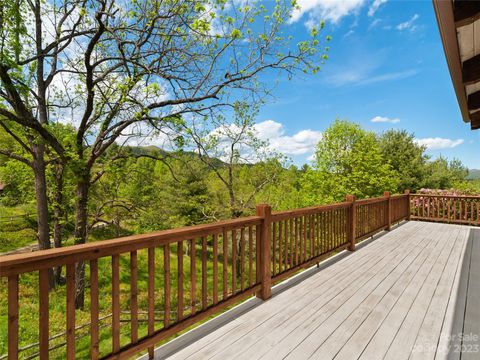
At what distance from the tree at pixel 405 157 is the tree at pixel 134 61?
16140 mm

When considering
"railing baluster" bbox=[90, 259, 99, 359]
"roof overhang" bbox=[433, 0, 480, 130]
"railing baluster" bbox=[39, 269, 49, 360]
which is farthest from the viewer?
"roof overhang" bbox=[433, 0, 480, 130]

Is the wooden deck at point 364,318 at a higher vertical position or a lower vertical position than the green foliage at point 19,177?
lower

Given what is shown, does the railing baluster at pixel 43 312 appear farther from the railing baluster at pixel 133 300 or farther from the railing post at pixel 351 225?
the railing post at pixel 351 225

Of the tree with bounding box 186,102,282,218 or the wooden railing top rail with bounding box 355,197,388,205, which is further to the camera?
the tree with bounding box 186,102,282,218

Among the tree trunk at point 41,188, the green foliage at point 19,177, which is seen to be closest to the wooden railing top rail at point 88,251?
the tree trunk at point 41,188

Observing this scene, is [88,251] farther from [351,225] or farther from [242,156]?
[242,156]

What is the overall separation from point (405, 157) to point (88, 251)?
23001 millimetres

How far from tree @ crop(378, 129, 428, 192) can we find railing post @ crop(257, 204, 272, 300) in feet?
63.4

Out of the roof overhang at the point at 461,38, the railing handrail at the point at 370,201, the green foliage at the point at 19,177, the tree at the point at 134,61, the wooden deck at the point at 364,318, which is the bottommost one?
the wooden deck at the point at 364,318

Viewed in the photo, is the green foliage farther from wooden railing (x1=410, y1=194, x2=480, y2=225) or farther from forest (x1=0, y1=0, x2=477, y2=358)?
wooden railing (x1=410, y1=194, x2=480, y2=225)

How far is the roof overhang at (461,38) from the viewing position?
173 centimetres

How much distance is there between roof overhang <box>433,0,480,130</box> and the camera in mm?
1734

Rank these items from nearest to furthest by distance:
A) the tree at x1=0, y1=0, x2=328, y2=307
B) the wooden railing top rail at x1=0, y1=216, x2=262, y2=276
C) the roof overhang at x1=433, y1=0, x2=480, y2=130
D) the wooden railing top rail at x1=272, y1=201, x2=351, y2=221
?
the wooden railing top rail at x1=0, y1=216, x2=262, y2=276 < the roof overhang at x1=433, y1=0, x2=480, y2=130 < the wooden railing top rail at x1=272, y1=201, x2=351, y2=221 < the tree at x1=0, y1=0, x2=328, y2=307

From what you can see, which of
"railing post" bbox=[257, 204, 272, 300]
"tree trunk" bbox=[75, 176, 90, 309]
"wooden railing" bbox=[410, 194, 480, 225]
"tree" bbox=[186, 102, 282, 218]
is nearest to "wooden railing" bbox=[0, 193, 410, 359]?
"railing post" bbox=[257, 204, 272, 300]
